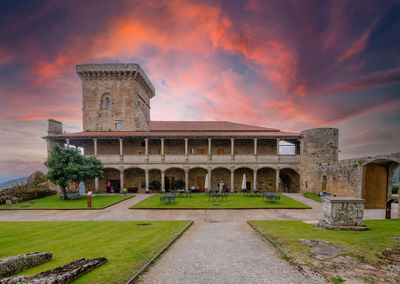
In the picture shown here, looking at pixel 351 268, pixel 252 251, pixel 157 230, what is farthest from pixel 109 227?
pixel 351 268

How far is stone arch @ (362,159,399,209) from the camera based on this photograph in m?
16.7

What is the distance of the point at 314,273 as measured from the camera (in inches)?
193

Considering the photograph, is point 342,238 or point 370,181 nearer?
point 342,238

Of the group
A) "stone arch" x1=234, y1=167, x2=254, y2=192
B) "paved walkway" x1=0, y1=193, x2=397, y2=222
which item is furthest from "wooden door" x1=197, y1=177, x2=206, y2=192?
"paved walkway" x1=0, y1=193, x2=397, y2=222

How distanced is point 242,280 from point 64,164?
2173cm

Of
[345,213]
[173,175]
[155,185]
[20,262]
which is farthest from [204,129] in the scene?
[20,262]

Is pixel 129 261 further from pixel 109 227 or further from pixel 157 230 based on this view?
pixel 109 227

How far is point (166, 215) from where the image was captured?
13703 millimetres

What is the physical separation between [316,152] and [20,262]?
2737cm

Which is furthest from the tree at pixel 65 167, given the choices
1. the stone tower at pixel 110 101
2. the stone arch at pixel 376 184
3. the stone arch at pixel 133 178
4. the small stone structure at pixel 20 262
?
the stone arch at pixel 376 184

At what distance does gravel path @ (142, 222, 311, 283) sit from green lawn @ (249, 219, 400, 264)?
26.2 inches

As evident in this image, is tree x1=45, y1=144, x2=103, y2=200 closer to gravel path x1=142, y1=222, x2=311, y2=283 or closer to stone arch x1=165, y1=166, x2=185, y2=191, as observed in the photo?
stone arch x1=165, y1=166, x2=185, y2=191

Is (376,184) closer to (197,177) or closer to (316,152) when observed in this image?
(316,152)

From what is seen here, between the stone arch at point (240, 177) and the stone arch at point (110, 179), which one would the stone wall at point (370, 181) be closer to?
the stone arch at point (240, 177)
